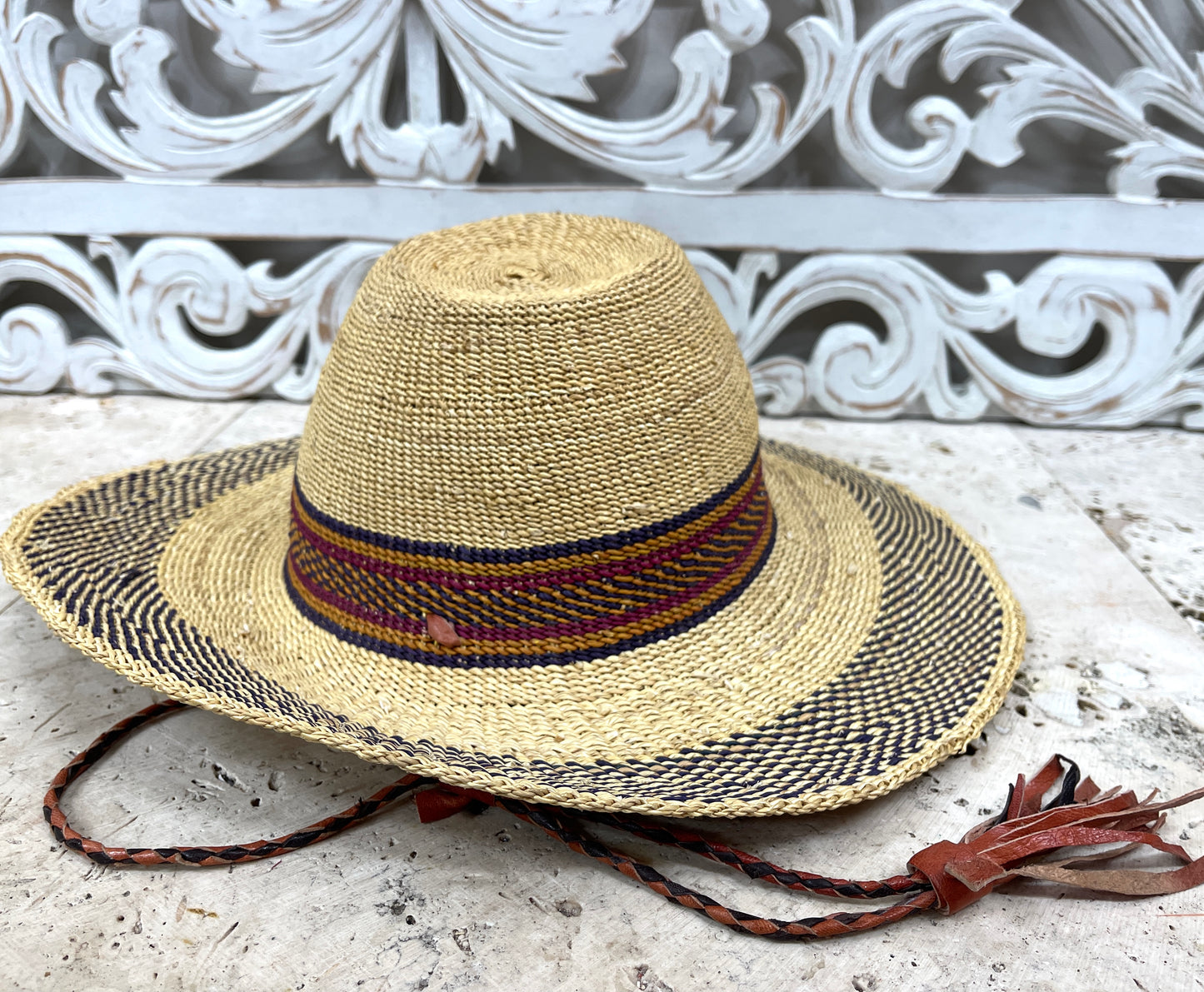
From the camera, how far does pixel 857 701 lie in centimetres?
98

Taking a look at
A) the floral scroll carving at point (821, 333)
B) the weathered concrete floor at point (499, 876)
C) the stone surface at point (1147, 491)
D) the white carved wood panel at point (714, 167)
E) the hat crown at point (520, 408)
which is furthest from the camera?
the floral scroll carving at point (821, 333)

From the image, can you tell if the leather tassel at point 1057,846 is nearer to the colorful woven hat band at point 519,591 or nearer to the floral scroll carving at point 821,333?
the colorful woven hat band at point 519,591

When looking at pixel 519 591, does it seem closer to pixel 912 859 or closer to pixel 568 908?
pixel 568 908

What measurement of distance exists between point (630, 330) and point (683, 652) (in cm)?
31

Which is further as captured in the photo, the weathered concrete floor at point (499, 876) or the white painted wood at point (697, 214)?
the white painted wood at point (697, 214)

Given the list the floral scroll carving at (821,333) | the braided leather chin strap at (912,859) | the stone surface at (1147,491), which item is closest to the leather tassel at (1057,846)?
the braided leather chin strap at (912,859)

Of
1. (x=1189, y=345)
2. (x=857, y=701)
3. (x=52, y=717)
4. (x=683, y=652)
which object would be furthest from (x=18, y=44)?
(x=1189, y=345)

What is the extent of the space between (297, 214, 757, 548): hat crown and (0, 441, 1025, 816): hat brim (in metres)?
0.14

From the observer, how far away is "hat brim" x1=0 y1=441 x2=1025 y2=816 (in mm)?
875

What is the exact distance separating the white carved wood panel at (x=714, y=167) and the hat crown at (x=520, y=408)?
681 mm

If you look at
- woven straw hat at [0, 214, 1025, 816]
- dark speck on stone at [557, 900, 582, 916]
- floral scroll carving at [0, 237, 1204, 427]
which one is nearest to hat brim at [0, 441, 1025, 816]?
woven straw hat at [0, 214, 1025, 816]

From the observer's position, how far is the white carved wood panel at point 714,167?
1.55 m

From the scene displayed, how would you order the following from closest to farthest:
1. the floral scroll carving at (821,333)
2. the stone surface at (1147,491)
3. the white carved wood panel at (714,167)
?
the stone surface at (1147,491), the white carved wood panel at (714,167), the floral scroll carving at (821,333)

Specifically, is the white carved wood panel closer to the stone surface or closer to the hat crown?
the stone surface
